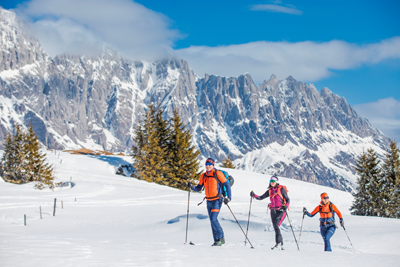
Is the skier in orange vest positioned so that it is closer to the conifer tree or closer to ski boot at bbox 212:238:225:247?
ski boot at bbox 212:238:225:247

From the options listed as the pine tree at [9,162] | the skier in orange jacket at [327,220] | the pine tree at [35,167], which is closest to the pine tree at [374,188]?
the skier in orange jacket at [327,220]

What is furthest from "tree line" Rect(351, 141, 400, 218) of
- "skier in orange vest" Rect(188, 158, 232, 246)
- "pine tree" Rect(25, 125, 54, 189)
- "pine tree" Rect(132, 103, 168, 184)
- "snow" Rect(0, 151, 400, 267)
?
"pine tree" Rect(25, 125, 54, 189)

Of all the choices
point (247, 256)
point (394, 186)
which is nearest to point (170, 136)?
point (394, 186)

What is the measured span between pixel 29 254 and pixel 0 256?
498 mm

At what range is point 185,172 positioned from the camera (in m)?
39.2

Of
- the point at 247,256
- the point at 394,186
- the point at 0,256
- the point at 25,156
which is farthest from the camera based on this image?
the point at 25,156

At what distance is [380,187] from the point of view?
31.4 m

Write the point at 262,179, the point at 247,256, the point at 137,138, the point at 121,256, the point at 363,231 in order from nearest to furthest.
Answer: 1. the point at 121,256
2. the point at 247,256
3. the point at 363,231
4. the point at 137,138
5. the point at 262,179

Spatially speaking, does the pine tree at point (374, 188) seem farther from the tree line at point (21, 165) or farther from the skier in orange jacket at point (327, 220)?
the tree line at point (21, 165)

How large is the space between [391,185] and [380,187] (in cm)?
128

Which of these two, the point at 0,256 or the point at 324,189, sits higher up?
the point at 0,256

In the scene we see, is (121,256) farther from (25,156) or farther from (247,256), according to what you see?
(25,156)

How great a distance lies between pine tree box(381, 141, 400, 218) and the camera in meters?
30.4

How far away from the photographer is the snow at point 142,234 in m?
5.97
